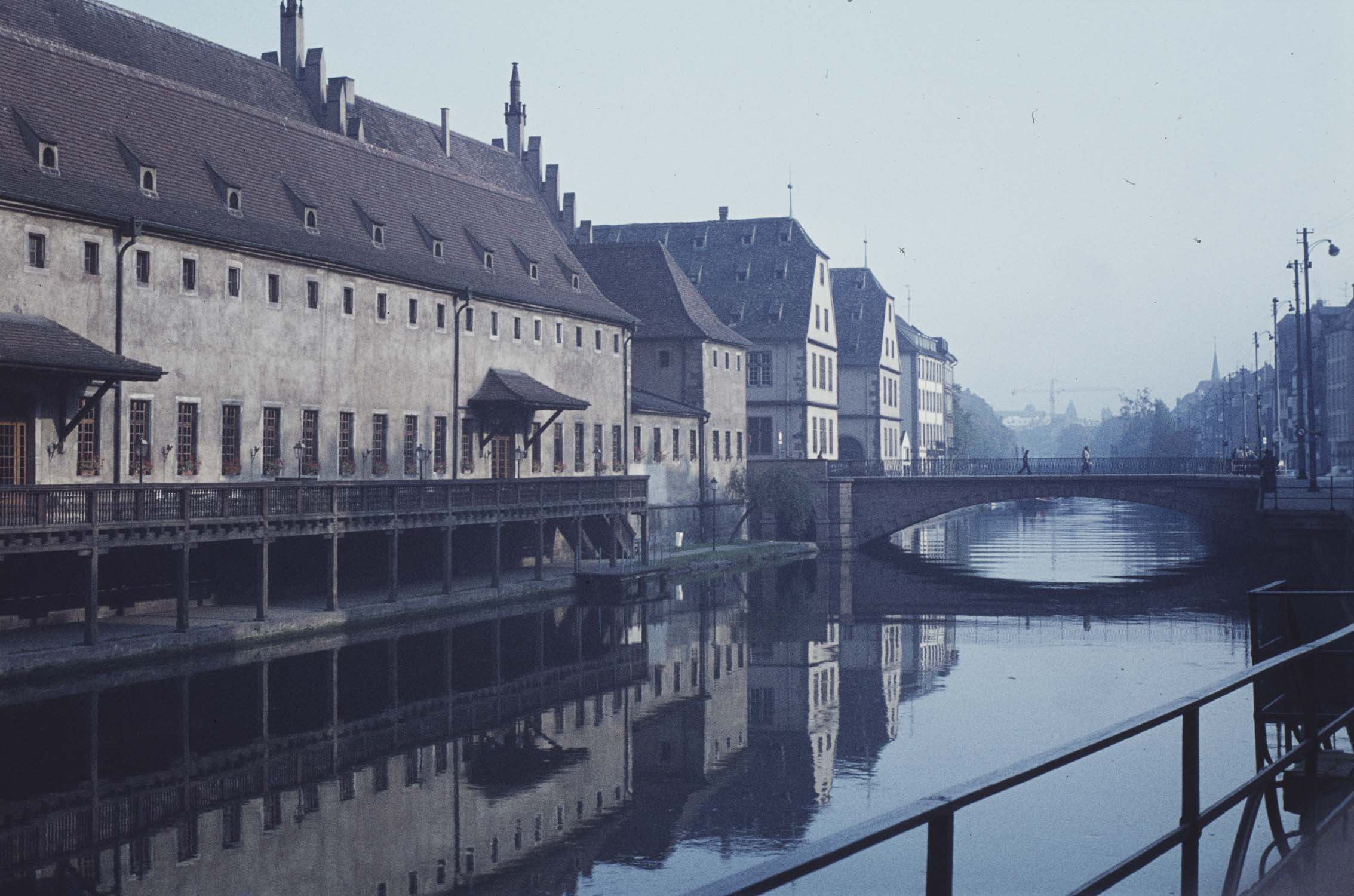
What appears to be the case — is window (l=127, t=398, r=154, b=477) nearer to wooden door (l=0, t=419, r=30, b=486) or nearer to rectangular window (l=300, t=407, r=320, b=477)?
wooden door (l=0, t=419, r=30, b=486)

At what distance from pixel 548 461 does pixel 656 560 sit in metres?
5.11

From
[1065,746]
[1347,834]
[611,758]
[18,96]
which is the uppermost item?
[18,96]

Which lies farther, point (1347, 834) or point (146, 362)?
point (146, 362)

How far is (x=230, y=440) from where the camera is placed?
39094mm

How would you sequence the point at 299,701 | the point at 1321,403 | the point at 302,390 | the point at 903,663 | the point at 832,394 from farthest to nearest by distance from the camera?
the point at 1321,403
the point at 832,394
the point at 302,390
the point at 903,663
the point at 299,701

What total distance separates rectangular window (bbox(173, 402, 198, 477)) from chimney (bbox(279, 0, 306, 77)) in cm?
2567

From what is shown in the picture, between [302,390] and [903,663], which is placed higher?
[302,390]

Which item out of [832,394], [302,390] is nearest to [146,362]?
[302,390]

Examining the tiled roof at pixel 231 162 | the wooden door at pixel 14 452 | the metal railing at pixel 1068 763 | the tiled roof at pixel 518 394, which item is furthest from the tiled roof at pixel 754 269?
the metal railing at pixel 1068 763

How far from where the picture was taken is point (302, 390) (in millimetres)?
41625

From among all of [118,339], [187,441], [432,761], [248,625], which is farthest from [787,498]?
[432,761]

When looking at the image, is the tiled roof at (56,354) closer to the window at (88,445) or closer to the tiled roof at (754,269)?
the window at (88,445)

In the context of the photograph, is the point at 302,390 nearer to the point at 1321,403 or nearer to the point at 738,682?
the point at 738,682

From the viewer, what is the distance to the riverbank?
28.3 meters
